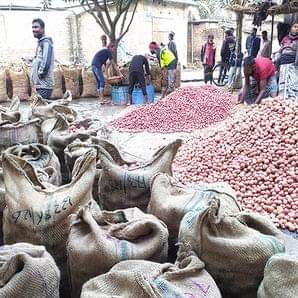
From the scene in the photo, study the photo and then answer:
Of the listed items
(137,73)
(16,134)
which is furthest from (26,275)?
(137,73)

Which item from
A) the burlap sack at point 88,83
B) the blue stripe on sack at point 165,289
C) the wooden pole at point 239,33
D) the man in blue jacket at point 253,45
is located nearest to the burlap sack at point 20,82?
the burlap sack at point 88,83

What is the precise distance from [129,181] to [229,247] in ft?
2.53

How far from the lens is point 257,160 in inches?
145

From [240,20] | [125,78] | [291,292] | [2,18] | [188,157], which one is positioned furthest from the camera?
[2,18]

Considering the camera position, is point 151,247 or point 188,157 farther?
point 188,157

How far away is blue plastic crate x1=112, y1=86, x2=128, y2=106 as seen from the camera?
8.99 m

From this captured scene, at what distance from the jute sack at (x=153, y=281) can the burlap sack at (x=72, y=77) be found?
29.4ft

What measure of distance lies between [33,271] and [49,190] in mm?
533

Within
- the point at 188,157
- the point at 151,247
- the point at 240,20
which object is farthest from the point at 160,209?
the point at 240,20

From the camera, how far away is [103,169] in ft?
7.48

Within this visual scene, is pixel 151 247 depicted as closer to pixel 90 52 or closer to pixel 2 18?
pixel 2 18

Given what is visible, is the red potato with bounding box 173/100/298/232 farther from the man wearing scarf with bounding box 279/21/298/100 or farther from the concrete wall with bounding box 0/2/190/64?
the concrete wall with bounding box 0/2/190/64

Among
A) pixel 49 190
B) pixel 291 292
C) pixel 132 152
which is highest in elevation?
pixel 49 190

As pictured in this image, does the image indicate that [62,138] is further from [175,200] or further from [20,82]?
[20,82]
